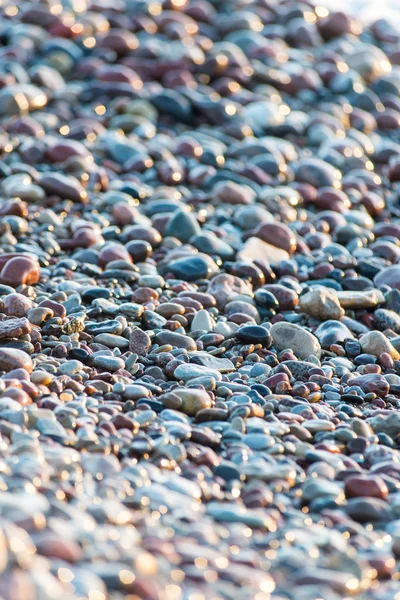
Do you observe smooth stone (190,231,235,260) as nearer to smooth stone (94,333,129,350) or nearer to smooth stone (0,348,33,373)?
smooth stone (94,333,129,350)

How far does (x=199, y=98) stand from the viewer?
573 centimetres

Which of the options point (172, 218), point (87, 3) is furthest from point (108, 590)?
point (87, 3)

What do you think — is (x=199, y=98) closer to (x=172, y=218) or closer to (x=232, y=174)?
(x=232, y=174)

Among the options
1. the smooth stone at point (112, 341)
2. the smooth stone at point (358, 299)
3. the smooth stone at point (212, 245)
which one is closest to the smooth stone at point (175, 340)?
the smooth stone at point (112, 341)

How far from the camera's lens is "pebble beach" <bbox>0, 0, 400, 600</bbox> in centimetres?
206

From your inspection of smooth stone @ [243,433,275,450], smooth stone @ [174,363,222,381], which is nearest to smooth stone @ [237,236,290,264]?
smooth stone @ [174,363,222,381]

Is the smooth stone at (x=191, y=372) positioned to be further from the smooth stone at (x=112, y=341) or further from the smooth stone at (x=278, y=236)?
the smooth stone at (x=278, y=236)

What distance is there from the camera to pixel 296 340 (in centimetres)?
345

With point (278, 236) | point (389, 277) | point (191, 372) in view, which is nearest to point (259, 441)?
point (191, 372)

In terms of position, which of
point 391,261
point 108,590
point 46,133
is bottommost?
point 46,133

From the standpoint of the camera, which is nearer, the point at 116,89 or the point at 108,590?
the point at 108,590

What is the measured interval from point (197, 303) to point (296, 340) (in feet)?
1.49

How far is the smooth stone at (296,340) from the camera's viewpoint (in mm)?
3436

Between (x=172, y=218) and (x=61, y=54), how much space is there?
2.37m
